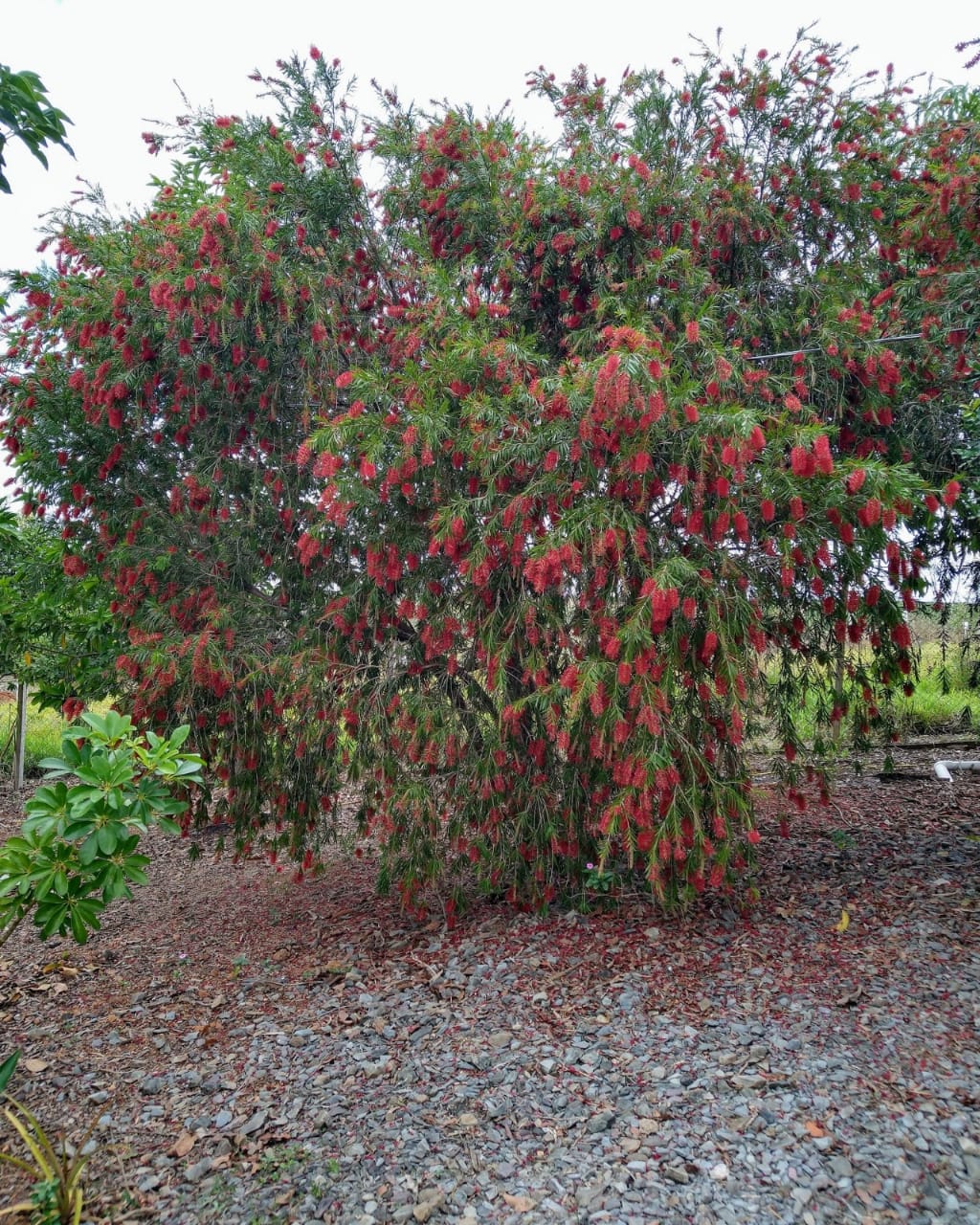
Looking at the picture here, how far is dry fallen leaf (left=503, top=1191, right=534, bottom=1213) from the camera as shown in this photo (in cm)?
217

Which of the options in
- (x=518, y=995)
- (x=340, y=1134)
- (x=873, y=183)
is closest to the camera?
(x=340, y=1134)

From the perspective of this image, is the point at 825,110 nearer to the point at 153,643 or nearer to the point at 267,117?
the point at 267,117

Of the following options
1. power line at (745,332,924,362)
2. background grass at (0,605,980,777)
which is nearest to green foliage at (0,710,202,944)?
background grass at (0,605,980,777)

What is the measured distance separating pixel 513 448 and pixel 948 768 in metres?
4.75

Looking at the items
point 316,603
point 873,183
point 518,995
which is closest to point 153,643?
point 316,603

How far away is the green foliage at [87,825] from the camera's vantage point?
2047 millimetres

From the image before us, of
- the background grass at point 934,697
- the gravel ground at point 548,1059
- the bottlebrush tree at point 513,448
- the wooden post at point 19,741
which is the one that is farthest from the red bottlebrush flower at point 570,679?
the wooden post at point 19,741

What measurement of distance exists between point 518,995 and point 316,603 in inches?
77.7

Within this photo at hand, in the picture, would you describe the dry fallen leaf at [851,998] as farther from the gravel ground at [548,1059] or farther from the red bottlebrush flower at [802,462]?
the red bottlebrush flower at [802,462]

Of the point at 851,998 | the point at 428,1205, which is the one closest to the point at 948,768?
the point at 851,998

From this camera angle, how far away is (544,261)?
3.69 metres

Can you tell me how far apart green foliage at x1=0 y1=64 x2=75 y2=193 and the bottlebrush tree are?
4.23 feet

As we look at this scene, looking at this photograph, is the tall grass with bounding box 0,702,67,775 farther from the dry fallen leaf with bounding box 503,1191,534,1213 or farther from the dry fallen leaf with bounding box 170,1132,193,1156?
the dry fallen leaf with bounding box 503,1191,534,1213

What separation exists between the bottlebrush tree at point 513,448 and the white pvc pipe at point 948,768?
2.15 m
